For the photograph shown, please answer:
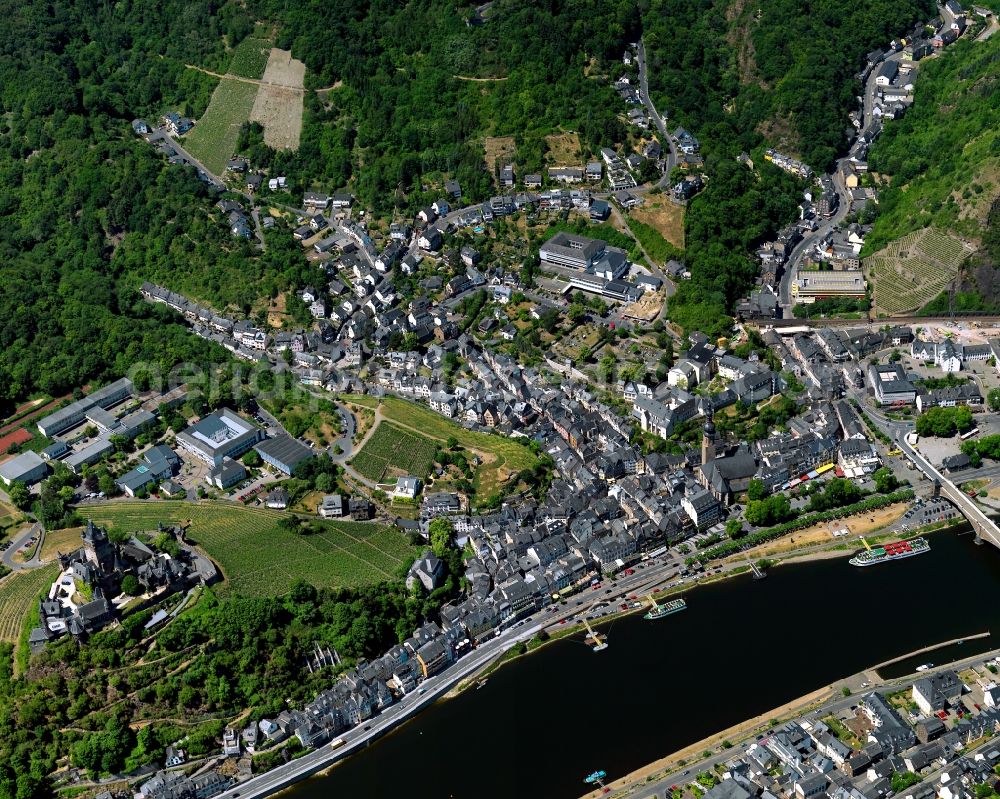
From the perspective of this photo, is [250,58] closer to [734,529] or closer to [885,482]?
[734,529]

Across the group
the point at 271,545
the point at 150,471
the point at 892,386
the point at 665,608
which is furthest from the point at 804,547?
the point at 150,471

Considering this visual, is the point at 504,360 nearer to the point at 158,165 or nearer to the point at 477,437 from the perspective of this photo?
the point at 477,437

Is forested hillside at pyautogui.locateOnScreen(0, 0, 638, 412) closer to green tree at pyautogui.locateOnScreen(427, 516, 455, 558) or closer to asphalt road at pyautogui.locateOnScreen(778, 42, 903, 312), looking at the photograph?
asphalt road at pyautogui.locateOnScreen(778, 42, 903, 312)

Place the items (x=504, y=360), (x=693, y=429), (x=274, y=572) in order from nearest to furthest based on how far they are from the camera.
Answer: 1. (x=274, y=572)
2. (x=693, y=429)
3. (x=504, y=360)

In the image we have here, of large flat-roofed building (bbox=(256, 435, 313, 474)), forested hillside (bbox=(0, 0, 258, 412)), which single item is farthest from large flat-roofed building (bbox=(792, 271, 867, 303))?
forested hillside (bbox=(0, 0, 258, 412))

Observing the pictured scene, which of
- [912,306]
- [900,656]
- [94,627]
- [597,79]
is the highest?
[597,79]

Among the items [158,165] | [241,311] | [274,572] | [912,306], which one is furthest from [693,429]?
[158,165]

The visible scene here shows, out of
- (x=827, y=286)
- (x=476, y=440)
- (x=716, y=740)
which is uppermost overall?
(x=827, y=286)

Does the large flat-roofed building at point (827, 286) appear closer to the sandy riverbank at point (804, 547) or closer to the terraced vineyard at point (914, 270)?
the terraced vineyard at point (914, 270)
